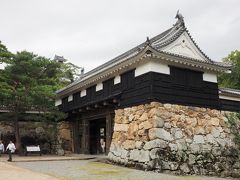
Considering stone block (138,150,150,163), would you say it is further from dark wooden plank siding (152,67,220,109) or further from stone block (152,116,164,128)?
dark wooden plank siding (152,67,220,109)

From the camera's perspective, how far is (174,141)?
13844 millimetres

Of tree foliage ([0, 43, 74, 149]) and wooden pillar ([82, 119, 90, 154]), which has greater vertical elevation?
tree foliage ([0, 43, 74, 149])

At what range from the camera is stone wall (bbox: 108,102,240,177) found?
1337cm

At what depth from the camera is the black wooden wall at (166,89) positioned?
14172mm

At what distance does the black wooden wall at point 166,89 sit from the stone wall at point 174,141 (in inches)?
14.2

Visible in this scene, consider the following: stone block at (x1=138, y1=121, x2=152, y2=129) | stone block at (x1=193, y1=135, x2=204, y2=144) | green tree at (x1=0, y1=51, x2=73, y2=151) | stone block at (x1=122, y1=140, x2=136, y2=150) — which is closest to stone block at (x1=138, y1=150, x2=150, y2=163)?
stone block at (x1=122, y1=140, x2=136, y2=150)

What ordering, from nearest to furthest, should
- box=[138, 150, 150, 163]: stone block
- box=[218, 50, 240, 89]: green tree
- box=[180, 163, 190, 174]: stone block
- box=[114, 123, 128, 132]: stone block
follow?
box=[138, 150, 150, 163]: stone block → box=[180, 163, 190, 174]: stone block → box=[114, 123, 128, 132]: stone block → box=[218, 50, 240, 89]: green tree

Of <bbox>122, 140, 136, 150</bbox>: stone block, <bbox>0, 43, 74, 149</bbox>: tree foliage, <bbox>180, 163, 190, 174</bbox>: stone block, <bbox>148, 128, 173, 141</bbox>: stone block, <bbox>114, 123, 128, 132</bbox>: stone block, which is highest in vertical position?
<bbox>0, 43, 74, 149</bbox>: tree foliage

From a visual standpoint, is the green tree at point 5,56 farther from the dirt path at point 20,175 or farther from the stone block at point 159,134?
the stone block at point 159,134

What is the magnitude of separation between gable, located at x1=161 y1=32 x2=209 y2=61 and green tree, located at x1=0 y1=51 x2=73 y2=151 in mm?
8371

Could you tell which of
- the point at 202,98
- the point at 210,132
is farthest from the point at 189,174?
the point at 202,98

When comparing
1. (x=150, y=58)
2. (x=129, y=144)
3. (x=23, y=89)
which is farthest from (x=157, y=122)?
(x=23, y=89)

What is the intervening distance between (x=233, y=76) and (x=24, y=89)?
2000 cm

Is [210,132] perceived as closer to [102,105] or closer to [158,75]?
[158,75]
